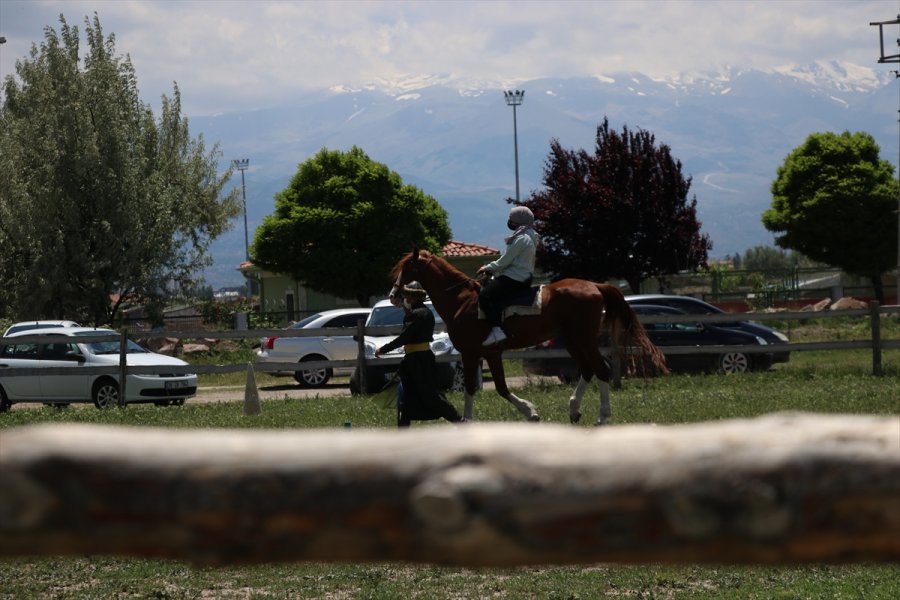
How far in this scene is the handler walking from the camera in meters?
12.2

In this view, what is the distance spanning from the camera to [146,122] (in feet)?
118

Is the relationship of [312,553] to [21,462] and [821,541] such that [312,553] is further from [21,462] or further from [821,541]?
[821,541]

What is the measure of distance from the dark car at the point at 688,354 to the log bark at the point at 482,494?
19045 millimetres

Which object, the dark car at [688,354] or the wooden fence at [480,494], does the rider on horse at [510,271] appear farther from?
the wooden fence at [480,494]

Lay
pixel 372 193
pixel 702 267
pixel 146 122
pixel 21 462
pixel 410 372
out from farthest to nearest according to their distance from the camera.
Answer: pixel 372 193 < pixel 702 267 < pixel 146 122 < pixel 410 372 < pixel 21 462

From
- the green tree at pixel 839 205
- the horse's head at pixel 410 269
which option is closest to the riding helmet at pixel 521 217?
the horse's head at pixel 410 269

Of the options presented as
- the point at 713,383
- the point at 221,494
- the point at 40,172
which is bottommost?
the point at 713,383

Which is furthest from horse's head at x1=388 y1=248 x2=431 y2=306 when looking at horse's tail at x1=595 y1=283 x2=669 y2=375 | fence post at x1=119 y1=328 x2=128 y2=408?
fence post at x1=119 y1=328 x2=128 y2=408

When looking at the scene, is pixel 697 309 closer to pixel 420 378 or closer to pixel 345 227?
pixel 420 378

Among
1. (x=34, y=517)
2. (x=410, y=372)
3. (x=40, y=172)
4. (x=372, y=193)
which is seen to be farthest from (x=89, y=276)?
(x=34, y=517)

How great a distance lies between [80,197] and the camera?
33562 millimetres

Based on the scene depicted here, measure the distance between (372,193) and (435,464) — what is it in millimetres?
50727

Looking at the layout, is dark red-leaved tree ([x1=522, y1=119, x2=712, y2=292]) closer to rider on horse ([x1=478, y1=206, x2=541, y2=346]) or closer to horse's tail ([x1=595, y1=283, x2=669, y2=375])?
horse's tail ([x1=595, y1=283, x2=669, y2=375])

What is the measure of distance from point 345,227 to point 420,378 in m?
38.6
